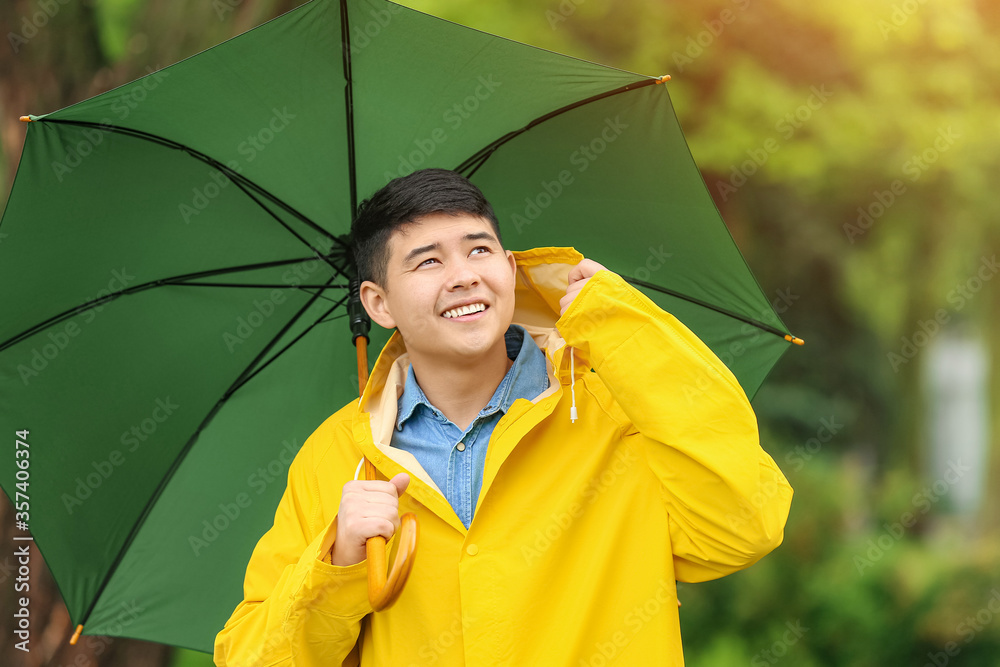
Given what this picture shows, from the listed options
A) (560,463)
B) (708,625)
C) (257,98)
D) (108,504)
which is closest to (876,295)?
(708,625)

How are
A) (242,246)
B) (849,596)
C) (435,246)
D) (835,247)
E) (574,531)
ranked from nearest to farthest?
(574,531) → (435,246) → (242,246) → (849,596) → (835,247)

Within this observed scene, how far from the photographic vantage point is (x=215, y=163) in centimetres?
205

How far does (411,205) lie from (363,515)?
67 cm

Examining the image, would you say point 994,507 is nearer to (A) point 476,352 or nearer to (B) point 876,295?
(B) point 876,295

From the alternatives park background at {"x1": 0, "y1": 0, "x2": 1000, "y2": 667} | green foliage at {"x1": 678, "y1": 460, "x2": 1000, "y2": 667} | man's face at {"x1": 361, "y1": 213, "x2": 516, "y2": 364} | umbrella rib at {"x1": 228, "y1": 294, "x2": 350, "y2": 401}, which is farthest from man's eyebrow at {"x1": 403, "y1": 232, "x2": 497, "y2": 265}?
green foliage at {"x1": 678, "y1": 460, "x2": 1000, "y2": 667}

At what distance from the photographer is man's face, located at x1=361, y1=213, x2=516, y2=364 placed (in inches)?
67.6

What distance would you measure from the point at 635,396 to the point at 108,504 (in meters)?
1.41

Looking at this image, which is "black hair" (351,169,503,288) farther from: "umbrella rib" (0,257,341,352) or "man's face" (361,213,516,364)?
"umbrella rib" (0,257,341,352)

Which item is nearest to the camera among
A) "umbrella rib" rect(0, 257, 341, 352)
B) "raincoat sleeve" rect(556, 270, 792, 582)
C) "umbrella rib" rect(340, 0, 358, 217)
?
"raincoat sleeve" rect(556, 270, 792, 582)

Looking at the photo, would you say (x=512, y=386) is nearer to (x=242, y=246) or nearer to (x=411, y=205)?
(x=411, y=205)

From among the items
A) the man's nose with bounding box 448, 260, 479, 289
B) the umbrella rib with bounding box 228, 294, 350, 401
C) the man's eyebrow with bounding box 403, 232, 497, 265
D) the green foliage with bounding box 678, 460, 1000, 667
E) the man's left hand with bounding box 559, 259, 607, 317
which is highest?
the umbrella rib with bounding box 228, 294, 350, 401

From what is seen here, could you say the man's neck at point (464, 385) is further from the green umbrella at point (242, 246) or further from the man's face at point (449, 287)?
the green umbrella at point (242, 246)

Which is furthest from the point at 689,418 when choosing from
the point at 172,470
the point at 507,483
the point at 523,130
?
the point at 172,470

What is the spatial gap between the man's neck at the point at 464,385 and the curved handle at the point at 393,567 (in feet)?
0.98
